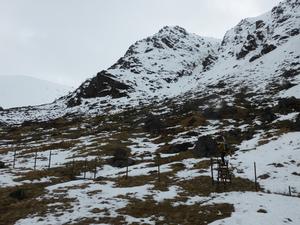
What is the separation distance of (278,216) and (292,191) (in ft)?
33.0

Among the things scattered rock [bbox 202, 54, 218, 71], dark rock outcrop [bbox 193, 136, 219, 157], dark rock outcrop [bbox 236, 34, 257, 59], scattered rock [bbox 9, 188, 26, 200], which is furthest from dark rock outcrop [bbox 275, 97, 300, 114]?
scattered rock [bbox 202, 54, 218, 71]

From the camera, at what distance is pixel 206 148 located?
5138cm

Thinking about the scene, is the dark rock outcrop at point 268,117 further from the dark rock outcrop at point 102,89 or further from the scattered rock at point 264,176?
the dark rock outcrop at point 102,89

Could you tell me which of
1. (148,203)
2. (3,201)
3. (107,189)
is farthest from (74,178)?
(148,203)

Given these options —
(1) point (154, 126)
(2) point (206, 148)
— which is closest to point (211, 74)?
(1) point (154, 126)

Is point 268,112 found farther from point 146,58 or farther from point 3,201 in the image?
point 146,58

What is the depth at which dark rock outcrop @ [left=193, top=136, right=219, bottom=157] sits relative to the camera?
50.5 m

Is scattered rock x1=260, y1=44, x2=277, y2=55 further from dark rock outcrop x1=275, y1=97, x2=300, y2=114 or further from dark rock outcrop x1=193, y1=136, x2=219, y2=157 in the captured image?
dark rock outcrop x1=193, y1=136, x2=219, y2=157

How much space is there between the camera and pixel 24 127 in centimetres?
10819

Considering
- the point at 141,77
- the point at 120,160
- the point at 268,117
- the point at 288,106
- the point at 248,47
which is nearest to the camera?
the point at 120,160

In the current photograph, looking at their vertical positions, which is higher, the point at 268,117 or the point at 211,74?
the point at 211,74

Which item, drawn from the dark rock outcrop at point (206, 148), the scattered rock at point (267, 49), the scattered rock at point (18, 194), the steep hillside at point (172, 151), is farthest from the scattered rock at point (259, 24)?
the scattered rock at point (18, 194)

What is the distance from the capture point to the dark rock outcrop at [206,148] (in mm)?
50491

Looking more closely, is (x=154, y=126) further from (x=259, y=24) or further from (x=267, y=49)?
(x=259, y=24)
